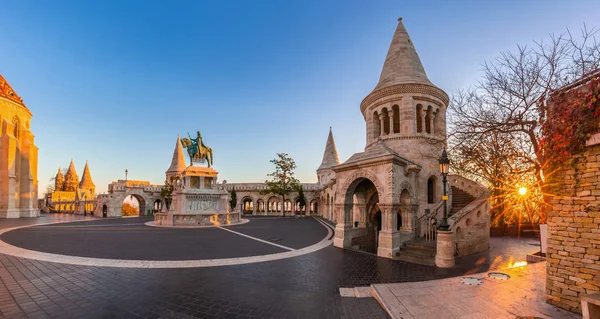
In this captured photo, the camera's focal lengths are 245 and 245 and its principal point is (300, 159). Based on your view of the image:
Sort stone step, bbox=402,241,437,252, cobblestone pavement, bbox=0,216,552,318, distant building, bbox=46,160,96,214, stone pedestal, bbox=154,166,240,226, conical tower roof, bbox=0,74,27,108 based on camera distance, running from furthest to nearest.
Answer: distant building, bbox=46,160,96,214 → conical tower roof, bbox=0,74,27,108 → stone pedestal, bbox=154,166,240,226 → stone step, bbox=402,241,437,252 → cobblestone pavement, bbox=0,216,552,318

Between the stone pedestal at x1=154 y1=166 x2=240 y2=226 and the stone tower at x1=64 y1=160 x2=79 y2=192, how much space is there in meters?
60.7

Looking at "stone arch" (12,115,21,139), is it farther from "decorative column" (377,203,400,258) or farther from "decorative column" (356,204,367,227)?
"decorative column" (377,203,400,258)

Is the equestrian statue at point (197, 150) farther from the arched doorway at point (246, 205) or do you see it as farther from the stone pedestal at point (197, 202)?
the arched doorway at point (246, 205)

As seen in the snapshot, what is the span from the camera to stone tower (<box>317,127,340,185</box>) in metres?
38.3

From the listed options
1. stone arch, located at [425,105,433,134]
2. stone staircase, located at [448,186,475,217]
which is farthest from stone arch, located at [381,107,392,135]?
stone staircase, located at [448,186,475,217]

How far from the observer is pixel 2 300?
5.07 meters

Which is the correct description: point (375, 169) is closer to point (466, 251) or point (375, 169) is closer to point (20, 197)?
point (466, 251)

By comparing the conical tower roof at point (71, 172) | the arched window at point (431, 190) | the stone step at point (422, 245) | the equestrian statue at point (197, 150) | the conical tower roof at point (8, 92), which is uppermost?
the conical tower roof at point (8, 92)

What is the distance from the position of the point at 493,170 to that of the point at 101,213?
43.1 m

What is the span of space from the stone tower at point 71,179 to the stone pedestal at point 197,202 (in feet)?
199

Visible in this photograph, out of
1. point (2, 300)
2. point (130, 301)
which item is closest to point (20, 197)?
point (2, 300)

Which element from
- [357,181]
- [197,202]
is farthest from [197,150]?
[357,181]

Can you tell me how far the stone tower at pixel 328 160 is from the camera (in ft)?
126

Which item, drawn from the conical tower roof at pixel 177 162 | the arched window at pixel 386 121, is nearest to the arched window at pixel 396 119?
the arched window at pixel 386 121
